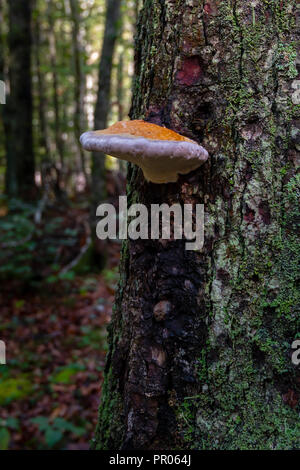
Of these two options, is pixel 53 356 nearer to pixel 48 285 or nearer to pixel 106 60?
pixel 48 285

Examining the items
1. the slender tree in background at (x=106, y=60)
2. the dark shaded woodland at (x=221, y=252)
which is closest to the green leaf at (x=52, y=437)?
the dark shaded woodland at (x=221, y=252)

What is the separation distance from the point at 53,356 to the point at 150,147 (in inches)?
178

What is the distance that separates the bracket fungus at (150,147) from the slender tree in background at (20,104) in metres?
8.05

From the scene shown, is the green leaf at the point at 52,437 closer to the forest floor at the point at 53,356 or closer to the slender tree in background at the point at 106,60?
the forest floor at the point at 53,356

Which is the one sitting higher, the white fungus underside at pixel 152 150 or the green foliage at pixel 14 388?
the white fungus underside at pixel 152 150

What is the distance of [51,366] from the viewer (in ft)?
15.2

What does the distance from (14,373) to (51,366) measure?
0.49 m

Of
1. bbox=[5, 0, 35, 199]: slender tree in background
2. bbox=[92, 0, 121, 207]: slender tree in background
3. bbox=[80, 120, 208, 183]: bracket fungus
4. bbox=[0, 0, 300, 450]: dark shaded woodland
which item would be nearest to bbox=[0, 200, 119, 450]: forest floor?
bbox=[5, 0, 35, 199]: slender tree in background

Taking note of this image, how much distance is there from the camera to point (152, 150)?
1090 mm

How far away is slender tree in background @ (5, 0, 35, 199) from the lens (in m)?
8.47

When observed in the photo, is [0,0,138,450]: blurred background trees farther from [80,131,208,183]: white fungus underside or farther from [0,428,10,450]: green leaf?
[80,131,208,183]: white fungus underside

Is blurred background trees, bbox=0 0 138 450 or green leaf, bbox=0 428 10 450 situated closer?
green leaf, bbox=0 428 10 450

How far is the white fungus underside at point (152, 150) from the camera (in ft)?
3.59
